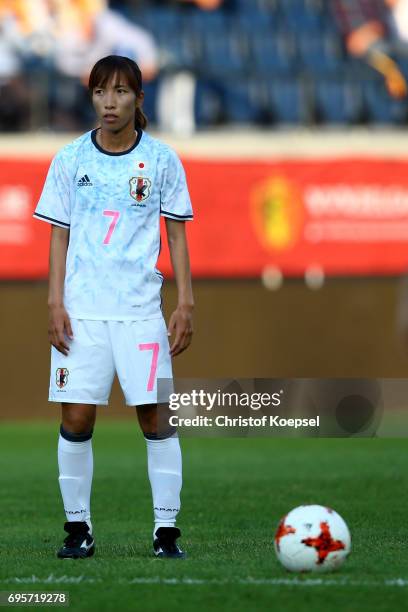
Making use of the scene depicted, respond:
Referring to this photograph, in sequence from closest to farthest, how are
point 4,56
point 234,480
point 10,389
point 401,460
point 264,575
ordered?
point 264,575
point 234,480
point 401,460
point 10,389
point 4,56

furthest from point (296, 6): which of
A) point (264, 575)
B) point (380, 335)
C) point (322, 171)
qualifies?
point (264, 575)

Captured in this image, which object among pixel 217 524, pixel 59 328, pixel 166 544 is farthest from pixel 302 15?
pixel 166 544

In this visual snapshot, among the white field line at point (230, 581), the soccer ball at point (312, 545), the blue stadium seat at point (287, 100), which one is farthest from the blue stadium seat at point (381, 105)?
the white field line at point (230, 581)

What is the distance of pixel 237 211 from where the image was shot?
717 inches

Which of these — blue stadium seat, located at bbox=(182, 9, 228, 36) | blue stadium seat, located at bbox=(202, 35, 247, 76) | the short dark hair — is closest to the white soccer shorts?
the short dark hair

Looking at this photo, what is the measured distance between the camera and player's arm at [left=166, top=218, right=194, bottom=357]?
5.98m

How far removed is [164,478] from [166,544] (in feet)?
0.91

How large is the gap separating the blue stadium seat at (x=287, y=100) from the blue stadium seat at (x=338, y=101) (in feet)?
0.93

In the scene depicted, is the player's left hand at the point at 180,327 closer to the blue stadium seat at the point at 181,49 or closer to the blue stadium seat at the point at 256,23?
the blue stadium seat at the point at 181,49

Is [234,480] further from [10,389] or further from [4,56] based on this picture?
[4,56]

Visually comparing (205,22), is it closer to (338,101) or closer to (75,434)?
(338,101)

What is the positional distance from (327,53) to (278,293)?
487 centimetres

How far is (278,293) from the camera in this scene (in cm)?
1803

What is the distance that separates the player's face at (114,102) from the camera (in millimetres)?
5926
